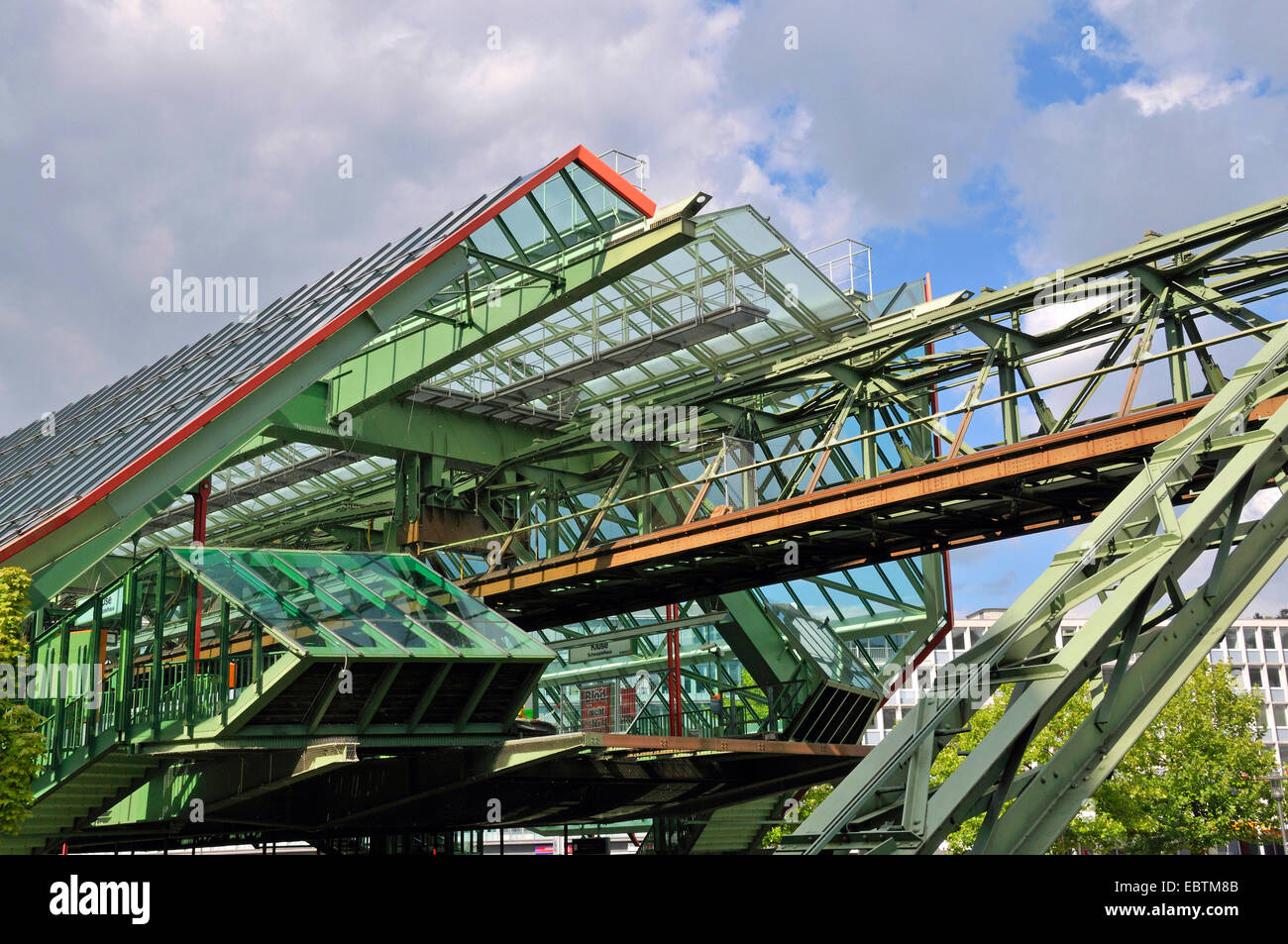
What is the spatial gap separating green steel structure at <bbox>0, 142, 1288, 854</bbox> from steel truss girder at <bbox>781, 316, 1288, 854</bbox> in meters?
0.04

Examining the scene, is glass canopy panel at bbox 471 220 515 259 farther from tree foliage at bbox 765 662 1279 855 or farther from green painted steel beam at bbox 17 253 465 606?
tree foliage at bbox 765 662 1279 855

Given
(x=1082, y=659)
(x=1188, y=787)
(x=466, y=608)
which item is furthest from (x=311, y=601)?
(x=1188, y=787)

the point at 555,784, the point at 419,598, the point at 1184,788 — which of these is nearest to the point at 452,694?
the point at 419,598

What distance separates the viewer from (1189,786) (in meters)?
42.1

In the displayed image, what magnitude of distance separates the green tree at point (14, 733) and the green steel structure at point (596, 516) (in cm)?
212

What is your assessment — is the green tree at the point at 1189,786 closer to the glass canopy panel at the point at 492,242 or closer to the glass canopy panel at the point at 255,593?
the glass canopy panel at the point at 492,242

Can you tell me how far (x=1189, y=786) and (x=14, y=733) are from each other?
37031mm

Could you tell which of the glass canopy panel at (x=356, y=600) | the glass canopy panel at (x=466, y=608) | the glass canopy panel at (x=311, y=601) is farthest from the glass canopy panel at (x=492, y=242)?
the glass canopy panel at (x=311, y=601)

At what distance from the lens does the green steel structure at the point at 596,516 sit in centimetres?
1727

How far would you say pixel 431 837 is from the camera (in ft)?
123

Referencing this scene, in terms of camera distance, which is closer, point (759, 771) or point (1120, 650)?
point (1120, 650)

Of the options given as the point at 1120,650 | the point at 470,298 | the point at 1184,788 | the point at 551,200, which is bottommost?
the point at 1184,788
